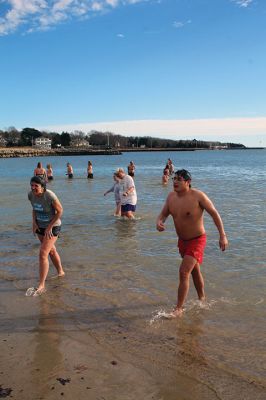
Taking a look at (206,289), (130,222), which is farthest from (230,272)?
(130,222)

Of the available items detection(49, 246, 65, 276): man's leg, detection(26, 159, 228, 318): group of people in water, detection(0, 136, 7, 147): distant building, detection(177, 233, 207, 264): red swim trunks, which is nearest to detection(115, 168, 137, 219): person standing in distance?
detection(49, 246, 65, 276): man's leg

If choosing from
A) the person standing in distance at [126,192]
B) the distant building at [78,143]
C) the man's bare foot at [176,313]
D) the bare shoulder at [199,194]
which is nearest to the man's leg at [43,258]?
the man's bare foot at [176,313]

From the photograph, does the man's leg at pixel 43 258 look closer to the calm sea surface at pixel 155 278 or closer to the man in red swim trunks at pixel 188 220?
the calm sea surface at pixel 155 278

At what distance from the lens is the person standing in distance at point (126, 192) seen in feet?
38.8

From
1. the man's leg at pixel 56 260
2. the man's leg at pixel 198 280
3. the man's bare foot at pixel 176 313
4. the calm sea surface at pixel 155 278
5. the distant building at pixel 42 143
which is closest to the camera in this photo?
the calm sea surface at pixel 155 278

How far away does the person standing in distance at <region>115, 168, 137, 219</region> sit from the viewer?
11833 mm

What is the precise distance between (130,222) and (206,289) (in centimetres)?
617

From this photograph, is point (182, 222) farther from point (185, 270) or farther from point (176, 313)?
point (176, 313)

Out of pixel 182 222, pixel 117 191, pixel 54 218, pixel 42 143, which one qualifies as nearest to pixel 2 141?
pixel 42 143

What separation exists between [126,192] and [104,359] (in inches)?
307

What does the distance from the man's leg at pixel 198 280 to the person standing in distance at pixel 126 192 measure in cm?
619

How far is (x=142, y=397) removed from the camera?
359 cm

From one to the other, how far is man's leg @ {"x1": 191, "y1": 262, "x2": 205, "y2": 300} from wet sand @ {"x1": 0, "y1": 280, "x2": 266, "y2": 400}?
65cm

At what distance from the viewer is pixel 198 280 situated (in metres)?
5.63
